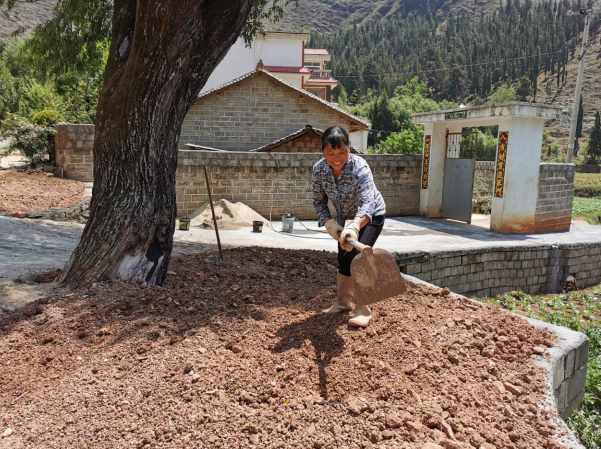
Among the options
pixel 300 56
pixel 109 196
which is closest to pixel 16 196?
pixel 109 196

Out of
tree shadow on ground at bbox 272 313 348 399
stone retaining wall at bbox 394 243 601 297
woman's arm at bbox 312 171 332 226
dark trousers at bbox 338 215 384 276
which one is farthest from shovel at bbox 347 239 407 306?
stone retaining wall at bbox 394 243 601 297

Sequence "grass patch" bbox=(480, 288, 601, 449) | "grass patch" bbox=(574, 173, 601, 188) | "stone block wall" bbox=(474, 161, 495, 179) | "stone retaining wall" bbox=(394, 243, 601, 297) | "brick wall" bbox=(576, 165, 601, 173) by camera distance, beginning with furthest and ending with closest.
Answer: "brick wall" bbox=(576, 165, 601, 173) < "grass patch" bbox=(574, 173, 601, 188) < "stone block wall" bbox=(474, 161, 495, 179) < "stone retaining wall" bbox=(394, 243, 601, 297) < "grass patch" bbox=(480, 288, 601, 449)

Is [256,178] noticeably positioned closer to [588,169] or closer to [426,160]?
[426,160]

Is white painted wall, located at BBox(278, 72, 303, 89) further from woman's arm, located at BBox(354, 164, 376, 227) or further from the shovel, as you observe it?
the shovel

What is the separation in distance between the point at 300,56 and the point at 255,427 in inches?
A: 1550

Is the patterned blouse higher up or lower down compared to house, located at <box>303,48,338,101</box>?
lower down

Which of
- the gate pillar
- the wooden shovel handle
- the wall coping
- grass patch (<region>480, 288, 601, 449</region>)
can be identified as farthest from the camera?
the wall coping

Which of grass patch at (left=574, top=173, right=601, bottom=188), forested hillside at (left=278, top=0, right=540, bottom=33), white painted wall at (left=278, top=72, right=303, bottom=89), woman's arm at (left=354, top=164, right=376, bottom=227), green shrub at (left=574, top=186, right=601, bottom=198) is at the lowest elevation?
green shrub at (left=574, top=186, right=601, bottom=198)

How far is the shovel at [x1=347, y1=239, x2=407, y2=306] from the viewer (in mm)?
3742

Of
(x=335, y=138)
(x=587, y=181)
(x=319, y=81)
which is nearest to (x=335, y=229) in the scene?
(x=335, y=138)

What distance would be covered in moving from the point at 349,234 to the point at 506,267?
760 centimetres

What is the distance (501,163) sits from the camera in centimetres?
1222

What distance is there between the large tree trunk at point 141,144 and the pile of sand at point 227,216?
268 inches

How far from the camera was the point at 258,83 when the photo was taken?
1895 cm
